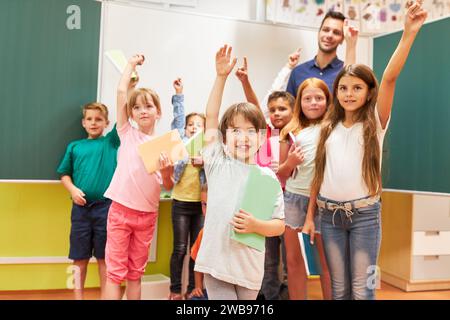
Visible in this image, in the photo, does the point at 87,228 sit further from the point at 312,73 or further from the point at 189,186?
the point at 312,73

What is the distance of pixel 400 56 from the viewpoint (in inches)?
61.0

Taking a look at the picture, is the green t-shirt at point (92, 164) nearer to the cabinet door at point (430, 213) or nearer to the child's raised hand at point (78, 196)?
the child's raised hand at point (78, 196)

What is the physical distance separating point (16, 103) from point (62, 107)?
0.72ft

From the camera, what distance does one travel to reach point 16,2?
2176 millimetres

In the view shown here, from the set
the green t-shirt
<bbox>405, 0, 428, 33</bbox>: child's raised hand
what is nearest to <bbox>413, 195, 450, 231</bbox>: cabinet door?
<bbox>405, 0, 428, 33</bbox>: child's raised hand

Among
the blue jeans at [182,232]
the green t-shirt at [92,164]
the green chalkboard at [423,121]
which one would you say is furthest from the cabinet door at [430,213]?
the green t-shirt at [92,164]

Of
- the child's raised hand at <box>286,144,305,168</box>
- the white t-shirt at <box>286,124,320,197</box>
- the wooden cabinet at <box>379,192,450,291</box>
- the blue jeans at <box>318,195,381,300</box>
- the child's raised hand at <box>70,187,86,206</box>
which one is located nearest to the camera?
the blue jeans at <box>318,195,381,300</box>

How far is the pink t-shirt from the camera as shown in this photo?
1804mm

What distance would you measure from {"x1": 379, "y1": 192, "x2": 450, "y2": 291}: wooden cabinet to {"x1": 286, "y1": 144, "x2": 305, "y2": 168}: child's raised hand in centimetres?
137

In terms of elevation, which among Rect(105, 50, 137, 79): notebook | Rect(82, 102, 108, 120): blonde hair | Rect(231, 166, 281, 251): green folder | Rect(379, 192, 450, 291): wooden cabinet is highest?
Rect(105, 50, 137, 79): notebook

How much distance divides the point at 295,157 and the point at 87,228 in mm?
1126

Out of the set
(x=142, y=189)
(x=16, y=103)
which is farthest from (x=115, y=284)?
(x=16, y=103)

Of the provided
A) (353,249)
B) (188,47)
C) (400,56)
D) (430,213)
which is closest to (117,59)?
(188,47)

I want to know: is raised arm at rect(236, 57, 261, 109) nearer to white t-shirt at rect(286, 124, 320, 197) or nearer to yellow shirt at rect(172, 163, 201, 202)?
white t-shirt at rect(286, 124, 320, 197)
